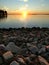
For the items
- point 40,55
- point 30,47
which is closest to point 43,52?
point 40,55

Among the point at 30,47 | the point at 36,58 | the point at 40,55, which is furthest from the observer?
the point at 30,47

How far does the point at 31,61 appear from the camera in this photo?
12.5 feet

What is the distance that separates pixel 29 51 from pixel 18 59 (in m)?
0.86

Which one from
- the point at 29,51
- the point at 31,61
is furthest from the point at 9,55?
the point at 29,51

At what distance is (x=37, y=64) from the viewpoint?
3.67 metres

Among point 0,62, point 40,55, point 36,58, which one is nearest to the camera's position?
point 0,62

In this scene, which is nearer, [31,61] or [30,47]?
[31,61]

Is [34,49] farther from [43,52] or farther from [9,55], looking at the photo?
[9,55]

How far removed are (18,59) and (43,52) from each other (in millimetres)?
909

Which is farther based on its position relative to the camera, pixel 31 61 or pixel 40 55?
pixel 40 55

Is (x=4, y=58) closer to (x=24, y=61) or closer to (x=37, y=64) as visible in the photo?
(x=24, y=61)

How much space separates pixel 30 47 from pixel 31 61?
91 centimetres

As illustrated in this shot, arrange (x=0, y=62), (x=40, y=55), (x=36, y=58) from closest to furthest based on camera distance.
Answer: (x=0, y=62)
(x=36, y=58)
(x=40, y=55)

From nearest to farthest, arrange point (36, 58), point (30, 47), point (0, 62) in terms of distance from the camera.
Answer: point (0, 62), point (36, 58), point (30, 47)
